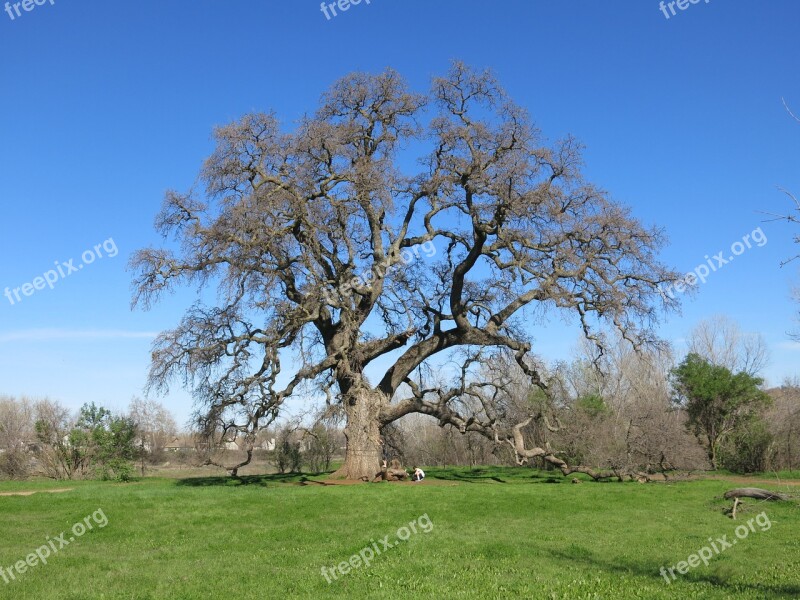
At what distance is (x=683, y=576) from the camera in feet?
33.5

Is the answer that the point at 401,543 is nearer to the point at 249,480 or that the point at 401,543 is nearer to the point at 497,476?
the point at 249,480

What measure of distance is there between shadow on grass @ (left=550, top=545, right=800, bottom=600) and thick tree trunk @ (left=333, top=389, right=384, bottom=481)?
12.7 m

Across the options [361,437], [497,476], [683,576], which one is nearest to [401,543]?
[683,576]

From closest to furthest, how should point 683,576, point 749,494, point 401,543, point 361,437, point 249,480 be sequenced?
point 683,576 < point 401,543 < point 749,494 < point 361,437 < point 249,480

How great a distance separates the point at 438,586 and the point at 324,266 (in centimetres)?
1657

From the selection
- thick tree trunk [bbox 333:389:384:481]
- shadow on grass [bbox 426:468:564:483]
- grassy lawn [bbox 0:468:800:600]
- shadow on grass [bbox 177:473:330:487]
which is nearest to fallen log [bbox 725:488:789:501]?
grassy lawn [bbox 0:468:800:600]

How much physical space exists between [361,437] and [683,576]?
1562 centimetres

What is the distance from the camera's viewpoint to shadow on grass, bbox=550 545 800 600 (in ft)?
28.9

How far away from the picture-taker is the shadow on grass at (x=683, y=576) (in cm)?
881

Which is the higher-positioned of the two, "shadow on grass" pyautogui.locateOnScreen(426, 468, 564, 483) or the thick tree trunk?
the thick tree trunk

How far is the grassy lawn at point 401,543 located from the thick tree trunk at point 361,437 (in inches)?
122

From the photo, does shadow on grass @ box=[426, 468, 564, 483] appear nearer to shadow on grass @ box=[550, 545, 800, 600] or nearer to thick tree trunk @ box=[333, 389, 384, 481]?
thick tree trunk @ box=[333, 389, 384, 481]

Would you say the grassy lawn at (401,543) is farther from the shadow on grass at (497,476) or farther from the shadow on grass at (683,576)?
the shadow on grass at (497,476)

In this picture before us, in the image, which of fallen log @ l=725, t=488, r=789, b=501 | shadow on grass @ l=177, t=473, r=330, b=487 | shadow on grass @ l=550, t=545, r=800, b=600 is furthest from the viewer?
shadow on grass @ l=177, t=473, r=330, b=487
